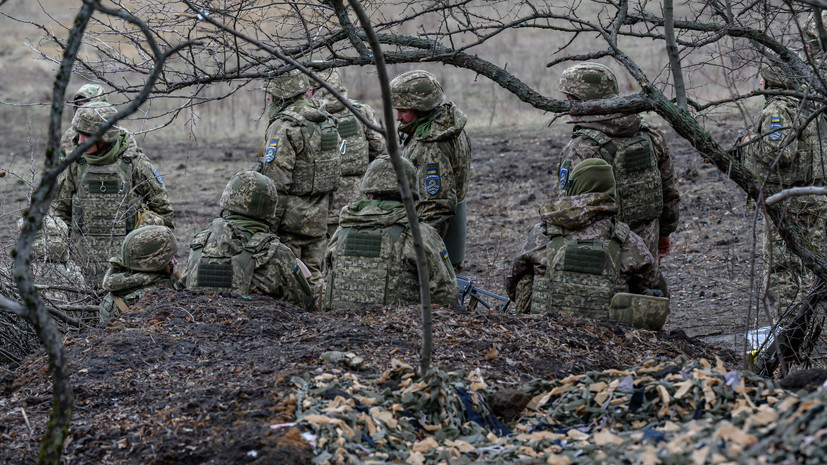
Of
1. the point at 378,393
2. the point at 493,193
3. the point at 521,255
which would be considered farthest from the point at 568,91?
the point at 493,193

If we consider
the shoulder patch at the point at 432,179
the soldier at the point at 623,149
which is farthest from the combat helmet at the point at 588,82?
the shoulder patch at the point at 432,179

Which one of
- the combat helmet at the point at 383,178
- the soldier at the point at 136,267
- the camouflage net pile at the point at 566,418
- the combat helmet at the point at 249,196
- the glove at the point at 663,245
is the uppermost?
the combat helmet at the point at 383,178

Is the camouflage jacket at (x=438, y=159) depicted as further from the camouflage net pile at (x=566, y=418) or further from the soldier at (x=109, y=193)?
the camouflage net pile at (x=566, y=418)

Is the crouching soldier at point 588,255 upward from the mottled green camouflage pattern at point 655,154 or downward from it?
downward

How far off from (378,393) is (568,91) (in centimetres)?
354

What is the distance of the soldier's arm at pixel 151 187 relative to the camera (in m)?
8.15

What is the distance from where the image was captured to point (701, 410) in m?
3.17

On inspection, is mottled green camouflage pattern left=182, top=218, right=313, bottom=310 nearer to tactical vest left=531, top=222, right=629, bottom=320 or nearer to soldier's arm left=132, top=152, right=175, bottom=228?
tactical vest left=531, top=222, right=629, bottom=320

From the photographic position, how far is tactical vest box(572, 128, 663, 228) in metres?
6.18

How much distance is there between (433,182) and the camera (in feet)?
21.7

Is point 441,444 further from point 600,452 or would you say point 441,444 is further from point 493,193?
point 493,193

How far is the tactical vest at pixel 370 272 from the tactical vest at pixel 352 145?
11.5 ft

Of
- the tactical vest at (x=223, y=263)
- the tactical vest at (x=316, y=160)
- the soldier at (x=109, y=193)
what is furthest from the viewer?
the soldier at (x=109, y=193)

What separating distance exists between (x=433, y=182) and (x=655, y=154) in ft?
5.39
